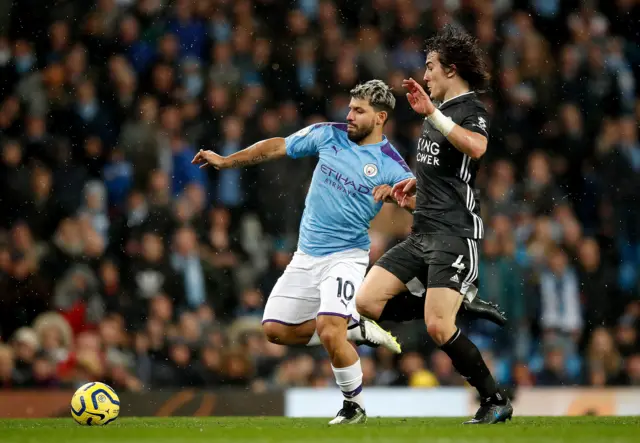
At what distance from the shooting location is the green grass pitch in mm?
6723

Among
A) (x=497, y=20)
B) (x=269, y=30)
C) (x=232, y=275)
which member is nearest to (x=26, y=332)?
(x=232, y=275)

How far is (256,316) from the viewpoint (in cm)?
1309

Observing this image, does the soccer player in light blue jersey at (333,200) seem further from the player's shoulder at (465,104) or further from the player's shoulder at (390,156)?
the player's shoulder at (465,104)

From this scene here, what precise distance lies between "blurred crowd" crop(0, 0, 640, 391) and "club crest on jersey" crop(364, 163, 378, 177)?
14.1ft

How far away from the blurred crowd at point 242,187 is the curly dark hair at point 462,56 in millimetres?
5131

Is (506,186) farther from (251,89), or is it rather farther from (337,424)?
(337,424)

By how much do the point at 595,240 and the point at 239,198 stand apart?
4.51 metres

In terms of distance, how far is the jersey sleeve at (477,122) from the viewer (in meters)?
7.71

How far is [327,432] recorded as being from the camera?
733cm

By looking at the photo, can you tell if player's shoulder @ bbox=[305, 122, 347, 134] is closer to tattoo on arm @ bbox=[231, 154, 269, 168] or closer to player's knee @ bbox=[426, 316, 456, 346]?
tattoo on arm @ bbox=[231, 154, 269, 168]

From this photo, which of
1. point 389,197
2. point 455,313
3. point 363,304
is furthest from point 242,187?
point 455,313

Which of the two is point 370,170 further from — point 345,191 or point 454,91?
point 454,91

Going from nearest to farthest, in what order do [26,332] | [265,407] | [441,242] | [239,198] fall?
[441,242] → [265,407] → [26,332] → [239,198]

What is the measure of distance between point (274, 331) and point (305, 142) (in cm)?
146
